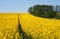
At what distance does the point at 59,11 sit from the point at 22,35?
3398cm

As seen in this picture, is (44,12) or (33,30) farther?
(44,12)

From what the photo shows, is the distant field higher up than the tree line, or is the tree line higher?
the distant field

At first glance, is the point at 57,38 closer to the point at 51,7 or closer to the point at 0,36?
the point at 0,36

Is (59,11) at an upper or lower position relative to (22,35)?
lower

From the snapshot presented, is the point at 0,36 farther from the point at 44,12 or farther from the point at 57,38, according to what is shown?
the point at 44,12

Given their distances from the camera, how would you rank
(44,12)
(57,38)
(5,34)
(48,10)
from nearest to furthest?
(57,38) → (5,34) → (44,12) → (48,10)

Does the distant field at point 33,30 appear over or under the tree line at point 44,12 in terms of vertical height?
over

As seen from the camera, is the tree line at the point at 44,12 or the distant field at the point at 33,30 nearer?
the distant field at the point at 33,30

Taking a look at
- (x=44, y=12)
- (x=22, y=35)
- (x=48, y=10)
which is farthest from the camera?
(x=48, y=10)

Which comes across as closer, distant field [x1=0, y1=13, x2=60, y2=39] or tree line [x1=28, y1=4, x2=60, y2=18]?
distant field [x1=0, y1=13, x2=60, y2=39]

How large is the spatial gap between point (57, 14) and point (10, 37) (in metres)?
30.7

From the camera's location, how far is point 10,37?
9961 mm

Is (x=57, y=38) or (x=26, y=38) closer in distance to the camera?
(x=26, y=38)

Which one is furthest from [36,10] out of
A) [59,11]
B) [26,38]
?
[26,38]
